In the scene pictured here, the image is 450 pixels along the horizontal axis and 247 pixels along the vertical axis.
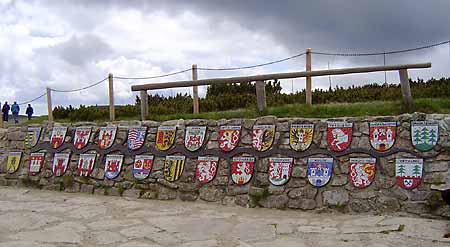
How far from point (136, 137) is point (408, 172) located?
441 cm

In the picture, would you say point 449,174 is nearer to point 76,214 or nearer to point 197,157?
point 197,157

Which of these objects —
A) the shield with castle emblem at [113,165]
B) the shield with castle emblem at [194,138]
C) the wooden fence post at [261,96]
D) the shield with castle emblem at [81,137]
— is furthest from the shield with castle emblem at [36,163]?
the wooden fence post at [261,96]

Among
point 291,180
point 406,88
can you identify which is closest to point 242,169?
point 291,180

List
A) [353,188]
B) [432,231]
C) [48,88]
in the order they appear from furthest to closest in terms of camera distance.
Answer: [48,88] → [353,188] → [432,231]

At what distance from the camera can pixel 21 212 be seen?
257 inches

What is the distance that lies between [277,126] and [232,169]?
954mm

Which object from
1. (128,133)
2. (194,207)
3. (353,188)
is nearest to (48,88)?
(128,133)

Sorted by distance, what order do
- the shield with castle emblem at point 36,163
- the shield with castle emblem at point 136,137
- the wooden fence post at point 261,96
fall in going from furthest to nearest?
1. the shield with castle emblem at point 36,163
2. the wooden fence post at point 261,96
3. the shield with castle emblem at point 136,137

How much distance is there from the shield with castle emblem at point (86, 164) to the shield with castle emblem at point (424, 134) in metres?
5.33

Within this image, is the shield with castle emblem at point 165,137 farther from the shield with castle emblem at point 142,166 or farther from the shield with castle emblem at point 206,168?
the shield with castle emblem at point 206,168

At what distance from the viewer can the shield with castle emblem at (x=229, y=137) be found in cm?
727

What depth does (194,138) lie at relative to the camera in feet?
24.9

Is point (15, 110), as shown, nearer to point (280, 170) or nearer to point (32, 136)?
point (32, 136)

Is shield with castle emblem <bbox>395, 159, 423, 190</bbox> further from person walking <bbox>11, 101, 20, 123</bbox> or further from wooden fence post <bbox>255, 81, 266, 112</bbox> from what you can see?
person walking <bbox>11, 101, 20, 123</bbox>
